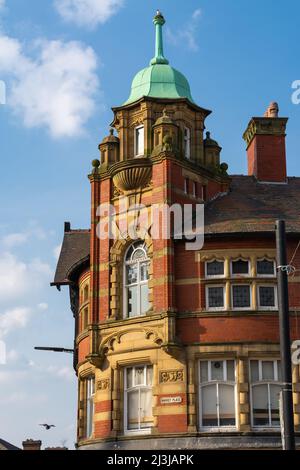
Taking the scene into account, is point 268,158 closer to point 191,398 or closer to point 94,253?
point 94,253

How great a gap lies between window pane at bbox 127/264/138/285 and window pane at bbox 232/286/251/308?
11.8 ft

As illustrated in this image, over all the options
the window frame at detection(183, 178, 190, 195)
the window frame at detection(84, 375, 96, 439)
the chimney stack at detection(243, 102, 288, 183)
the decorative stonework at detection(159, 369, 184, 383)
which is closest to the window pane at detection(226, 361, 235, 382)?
the decorative stonework at detection(159, 369, 184, 383)

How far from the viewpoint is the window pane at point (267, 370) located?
29.2m

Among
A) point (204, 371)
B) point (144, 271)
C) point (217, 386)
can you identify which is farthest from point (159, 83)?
point (217, 386)

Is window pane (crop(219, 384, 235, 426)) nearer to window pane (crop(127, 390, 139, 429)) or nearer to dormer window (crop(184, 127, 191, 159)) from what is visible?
window pane (crop(127, 390, 139, 429))

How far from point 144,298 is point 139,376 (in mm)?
2672

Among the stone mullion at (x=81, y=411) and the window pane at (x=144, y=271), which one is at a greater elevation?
the window pane at (x=144, y=271)

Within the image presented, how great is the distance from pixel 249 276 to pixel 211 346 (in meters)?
2.68

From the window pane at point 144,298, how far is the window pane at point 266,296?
152 inches

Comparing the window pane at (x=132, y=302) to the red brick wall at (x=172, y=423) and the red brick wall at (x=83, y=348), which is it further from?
the red brick wall at (x=172, y=423)

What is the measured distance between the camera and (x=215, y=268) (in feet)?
99.5

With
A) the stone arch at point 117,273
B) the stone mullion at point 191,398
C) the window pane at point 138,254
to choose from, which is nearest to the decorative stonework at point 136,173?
the stone arch at point 117,273
